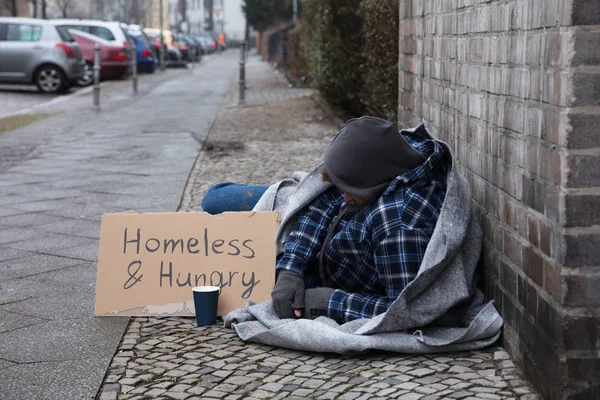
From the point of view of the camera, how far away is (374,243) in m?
3.94

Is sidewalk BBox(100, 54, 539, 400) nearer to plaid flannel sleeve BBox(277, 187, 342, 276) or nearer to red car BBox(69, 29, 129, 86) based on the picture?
plaid flannel sleeve BBox(277, 187, 342, 276)

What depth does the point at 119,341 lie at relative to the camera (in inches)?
161

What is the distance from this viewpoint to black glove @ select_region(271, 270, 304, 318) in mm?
4090

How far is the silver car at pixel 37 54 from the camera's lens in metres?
20.6

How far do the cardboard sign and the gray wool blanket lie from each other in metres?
0.45

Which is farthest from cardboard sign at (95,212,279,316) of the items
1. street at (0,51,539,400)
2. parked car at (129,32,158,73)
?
parked car at (129,32,158,73)

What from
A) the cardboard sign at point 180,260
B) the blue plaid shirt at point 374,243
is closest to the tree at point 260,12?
the cardboard sign at point 180,260

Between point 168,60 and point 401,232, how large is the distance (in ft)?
127

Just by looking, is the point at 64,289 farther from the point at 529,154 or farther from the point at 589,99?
the point at 589,99

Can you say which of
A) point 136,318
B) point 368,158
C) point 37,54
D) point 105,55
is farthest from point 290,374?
point 105,55

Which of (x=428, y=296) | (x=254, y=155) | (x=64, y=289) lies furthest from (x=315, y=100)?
(x=428, y=296)

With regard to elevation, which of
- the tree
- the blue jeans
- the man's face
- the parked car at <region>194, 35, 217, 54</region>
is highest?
the tree

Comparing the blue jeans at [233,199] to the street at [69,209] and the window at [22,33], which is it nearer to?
the street at [69,209]

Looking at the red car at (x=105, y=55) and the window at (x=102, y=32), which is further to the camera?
the window at (x=102, y=32)
